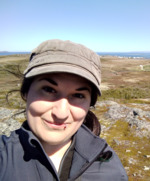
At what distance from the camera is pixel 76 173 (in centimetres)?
236

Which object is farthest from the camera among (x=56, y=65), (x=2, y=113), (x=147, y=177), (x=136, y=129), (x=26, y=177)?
(x=2, y=113)

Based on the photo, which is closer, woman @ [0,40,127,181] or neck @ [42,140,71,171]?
woman @ [0,40,127,181]

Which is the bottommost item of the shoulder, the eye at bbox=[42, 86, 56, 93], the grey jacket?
the grey jacket

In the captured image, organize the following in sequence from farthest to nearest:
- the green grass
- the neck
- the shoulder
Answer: the green grass → the neck → the shoulder

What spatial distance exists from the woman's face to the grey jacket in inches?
7.9

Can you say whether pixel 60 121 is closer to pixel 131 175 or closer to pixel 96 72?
pixel 96 72

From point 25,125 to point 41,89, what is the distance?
2.74 ft

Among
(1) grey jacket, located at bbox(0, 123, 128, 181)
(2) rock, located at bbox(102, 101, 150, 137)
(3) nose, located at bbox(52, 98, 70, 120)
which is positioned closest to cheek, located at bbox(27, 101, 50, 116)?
(3) nose, located at bbox(52, 98, 70, 120)

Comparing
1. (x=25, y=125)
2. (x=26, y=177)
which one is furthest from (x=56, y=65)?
(x=26, y=177)

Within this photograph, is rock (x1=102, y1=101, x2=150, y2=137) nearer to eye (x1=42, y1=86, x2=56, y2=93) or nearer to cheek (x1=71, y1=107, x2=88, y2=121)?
cheek (x1=71, y1=107, x2=88, y2=121)

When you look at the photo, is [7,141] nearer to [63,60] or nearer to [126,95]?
[63,60]

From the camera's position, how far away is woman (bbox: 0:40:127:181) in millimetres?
2000

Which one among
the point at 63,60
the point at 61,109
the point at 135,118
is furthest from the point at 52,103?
the point at 135,118

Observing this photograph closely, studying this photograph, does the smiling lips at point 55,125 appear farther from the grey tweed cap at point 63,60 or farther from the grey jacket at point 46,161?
the grey tweed cap at point 63,60
